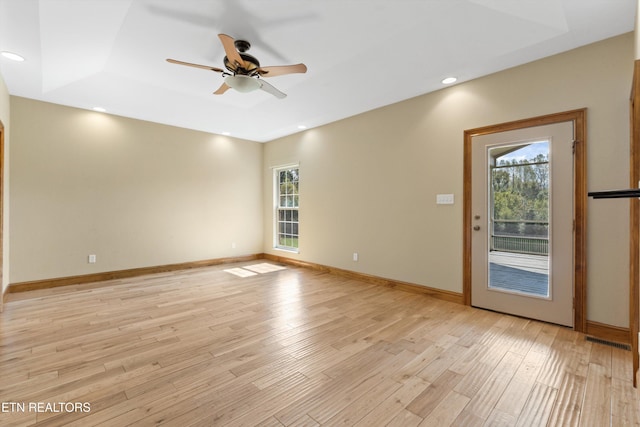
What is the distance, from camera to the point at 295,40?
8.89 ft

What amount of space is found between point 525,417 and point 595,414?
1.37ft

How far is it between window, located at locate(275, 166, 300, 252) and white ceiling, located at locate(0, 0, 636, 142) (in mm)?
2426

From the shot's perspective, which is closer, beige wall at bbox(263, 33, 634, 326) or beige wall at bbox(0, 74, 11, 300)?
beige wall at bbox(263, 33, 634, 326)

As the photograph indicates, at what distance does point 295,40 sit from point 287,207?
401cm

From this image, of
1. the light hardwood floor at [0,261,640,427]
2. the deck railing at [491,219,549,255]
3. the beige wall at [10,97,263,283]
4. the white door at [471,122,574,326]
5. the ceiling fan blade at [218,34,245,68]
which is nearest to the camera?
the light hardwood floor at [0,261,640,427]

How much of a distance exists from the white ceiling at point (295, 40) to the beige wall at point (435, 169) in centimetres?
26

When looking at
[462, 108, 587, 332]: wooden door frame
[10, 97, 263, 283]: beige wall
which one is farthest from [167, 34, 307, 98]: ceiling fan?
[10, 97, 263, 283]: beige wall

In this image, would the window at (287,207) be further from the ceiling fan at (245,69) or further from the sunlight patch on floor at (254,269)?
the ceiling fan at (245,69)

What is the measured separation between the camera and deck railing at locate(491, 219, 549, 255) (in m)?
2.92

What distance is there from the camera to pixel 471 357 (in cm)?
224

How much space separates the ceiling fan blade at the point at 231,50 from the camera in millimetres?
2232

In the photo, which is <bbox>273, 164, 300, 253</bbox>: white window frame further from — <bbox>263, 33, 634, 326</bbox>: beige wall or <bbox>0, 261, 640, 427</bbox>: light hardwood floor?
<bbox>0, 261, 640, 427</bbox>: light hardwood floor

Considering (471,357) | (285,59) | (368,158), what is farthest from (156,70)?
(471,357)

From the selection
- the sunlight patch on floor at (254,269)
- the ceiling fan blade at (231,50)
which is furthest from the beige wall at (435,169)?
the ceiling fan blade at (231,50)
